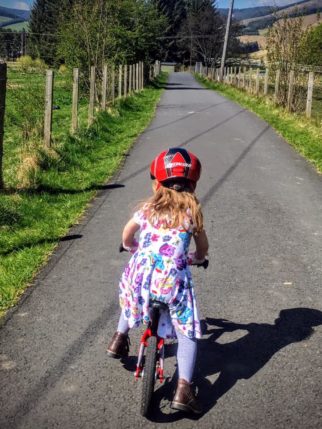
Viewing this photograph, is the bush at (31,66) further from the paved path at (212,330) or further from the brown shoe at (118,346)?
the brown shoe at (118,346)

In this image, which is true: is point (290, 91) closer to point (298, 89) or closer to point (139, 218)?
point (298, 89)

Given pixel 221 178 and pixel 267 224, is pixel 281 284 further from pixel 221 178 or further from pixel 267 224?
pixel 221 178

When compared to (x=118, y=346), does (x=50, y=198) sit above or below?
above

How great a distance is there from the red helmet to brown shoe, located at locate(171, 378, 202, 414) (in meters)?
1.11

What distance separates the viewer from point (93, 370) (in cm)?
355

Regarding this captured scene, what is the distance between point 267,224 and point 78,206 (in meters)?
2.36

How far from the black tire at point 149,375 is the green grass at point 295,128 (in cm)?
791

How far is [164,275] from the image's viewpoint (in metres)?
3.05

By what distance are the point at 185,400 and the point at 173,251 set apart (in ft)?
2.63

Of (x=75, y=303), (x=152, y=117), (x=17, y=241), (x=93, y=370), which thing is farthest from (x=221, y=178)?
(x=152, y=117)

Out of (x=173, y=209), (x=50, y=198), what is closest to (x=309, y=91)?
(x=50, y=198)

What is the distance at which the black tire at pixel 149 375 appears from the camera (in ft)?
9.81

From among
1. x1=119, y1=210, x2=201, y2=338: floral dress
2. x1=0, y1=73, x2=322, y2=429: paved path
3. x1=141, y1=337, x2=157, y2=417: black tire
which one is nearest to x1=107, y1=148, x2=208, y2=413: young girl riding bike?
x1=119, y1=210, x2=201, y2=338: floral dress

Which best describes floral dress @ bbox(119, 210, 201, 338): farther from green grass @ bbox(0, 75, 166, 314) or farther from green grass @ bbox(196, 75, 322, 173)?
green grass @ bbox(196, 75, 322, 173)
